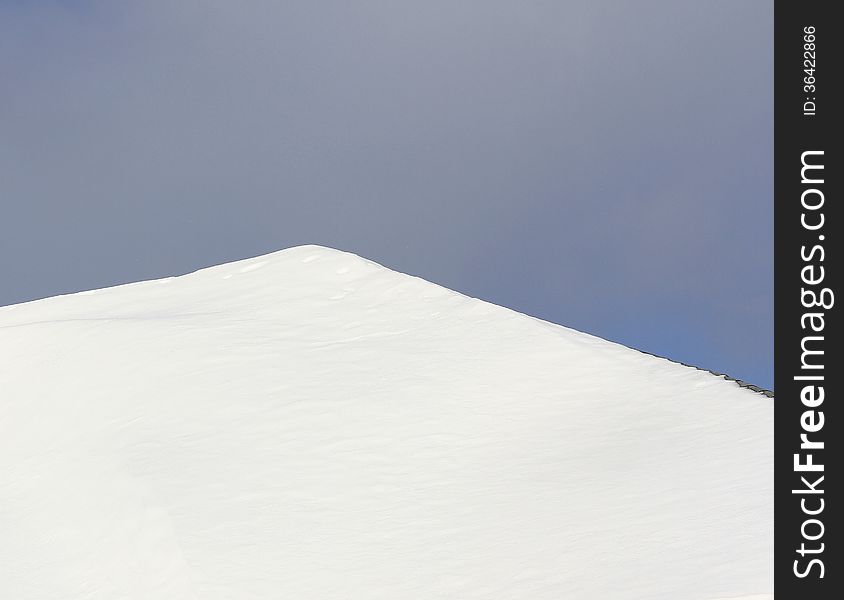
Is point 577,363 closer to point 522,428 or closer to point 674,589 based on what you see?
point 522,428

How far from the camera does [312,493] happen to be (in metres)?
4.73

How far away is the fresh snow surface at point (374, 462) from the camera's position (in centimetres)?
377

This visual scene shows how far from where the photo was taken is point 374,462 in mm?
4992
